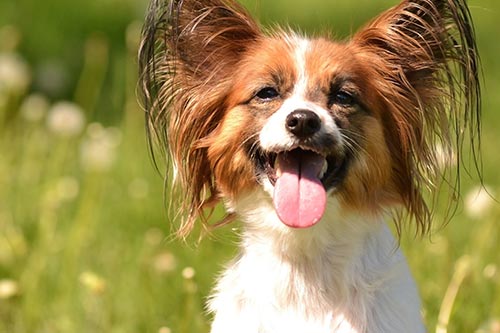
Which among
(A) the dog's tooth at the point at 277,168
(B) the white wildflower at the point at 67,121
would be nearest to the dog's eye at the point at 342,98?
(A) the dog's tooth at the point at 277,168

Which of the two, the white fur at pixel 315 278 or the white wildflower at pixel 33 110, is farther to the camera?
the white wildflower at pixel 33 110

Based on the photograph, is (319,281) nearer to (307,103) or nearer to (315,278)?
(315,278)

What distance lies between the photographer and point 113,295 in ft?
22.2

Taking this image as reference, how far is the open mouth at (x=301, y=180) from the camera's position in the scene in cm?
503

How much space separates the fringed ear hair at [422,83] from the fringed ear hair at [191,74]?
0.56m

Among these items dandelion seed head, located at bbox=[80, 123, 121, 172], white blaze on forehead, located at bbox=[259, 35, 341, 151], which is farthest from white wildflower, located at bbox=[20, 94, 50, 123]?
white blaze on forehead, located at bbox=[259, 35, 341, 151]

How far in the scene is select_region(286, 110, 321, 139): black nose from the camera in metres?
4.90

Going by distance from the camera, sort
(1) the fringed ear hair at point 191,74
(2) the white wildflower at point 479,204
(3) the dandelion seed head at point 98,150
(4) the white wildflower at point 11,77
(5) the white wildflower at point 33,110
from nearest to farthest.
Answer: (1) the fringed ear hair at point 191,74, (2) the white wildflower at point 479,204, (3) the dandelion seed head at point 98,150, (4) the white wildflower at point 11,77, (5) the white wildflower at point 33,110

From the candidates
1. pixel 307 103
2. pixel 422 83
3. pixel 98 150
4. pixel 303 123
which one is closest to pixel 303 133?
pixel 303 123

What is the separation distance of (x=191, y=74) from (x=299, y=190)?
0.86 m

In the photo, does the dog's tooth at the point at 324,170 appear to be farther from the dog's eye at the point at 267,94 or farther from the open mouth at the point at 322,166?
the dog's eye at the point at 267,94

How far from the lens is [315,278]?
5.28 meters

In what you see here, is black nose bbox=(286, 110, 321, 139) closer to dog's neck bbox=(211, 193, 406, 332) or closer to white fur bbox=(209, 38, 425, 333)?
white fur bbox=(209, 38, 425, 333)

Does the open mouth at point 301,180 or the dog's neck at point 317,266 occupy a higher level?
the open mouth at point 301,180
